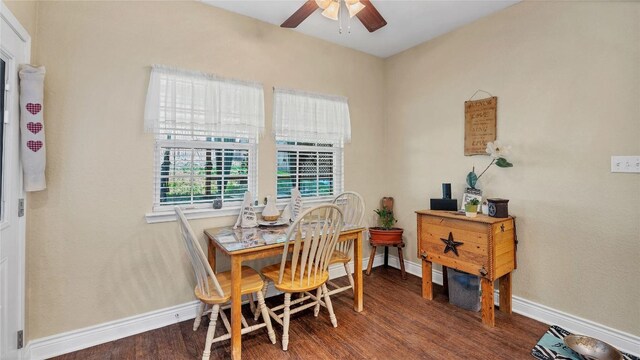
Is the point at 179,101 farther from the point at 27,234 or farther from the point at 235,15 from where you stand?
the point at 27,234

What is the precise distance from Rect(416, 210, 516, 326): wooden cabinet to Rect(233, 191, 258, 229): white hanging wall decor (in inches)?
62.2

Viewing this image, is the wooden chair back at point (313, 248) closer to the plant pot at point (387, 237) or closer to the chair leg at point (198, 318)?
the chair leg at point (198, 318)

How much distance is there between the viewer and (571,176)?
2.14m

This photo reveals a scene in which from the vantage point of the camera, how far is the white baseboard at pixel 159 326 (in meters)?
1.85

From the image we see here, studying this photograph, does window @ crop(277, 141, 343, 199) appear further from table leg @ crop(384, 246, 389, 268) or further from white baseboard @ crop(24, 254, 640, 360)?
white baseboard @ crop(24, 254, 640, 360)

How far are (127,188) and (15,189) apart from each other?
1.92 feet

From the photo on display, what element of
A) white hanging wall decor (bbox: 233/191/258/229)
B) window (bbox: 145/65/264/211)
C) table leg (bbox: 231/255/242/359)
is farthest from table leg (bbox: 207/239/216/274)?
table leg (bbox: 231/255/242/359)

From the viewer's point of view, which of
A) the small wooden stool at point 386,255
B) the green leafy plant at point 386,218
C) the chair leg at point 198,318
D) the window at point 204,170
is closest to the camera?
the chair leg at point 198,318

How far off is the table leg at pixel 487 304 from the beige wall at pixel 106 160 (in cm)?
220

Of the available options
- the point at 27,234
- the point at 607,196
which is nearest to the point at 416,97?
the point at 607,196

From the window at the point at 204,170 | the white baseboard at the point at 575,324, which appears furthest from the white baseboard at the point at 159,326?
the window at the point at 204,170

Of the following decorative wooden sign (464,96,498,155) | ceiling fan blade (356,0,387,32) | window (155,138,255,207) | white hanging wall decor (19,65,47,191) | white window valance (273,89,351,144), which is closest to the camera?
white hanging wall decor (19,65,47,191)

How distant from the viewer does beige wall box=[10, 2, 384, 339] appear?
6.09 ft

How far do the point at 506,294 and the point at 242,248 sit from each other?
2.29m
